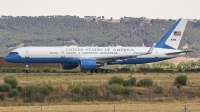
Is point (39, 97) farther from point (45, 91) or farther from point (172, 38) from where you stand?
point (172, 38)

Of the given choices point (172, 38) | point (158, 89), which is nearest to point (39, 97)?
point (158, 89)

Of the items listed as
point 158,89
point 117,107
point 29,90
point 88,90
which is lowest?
point 117,107

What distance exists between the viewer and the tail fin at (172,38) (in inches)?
3255

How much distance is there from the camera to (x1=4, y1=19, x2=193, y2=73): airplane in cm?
7269

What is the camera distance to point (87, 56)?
75188 mm

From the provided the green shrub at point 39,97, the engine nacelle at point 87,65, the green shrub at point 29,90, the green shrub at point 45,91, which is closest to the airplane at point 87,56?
the engine nacelle at point 87,65

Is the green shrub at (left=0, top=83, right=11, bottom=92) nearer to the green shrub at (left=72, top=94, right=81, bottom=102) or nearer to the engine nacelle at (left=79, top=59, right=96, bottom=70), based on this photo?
the green shrub at (left=72, top=94, right=81, bottom=102)

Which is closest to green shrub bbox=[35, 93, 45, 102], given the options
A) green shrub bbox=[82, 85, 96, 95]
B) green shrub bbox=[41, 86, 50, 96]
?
green shrub bbox=[41, 86, 50, 96]

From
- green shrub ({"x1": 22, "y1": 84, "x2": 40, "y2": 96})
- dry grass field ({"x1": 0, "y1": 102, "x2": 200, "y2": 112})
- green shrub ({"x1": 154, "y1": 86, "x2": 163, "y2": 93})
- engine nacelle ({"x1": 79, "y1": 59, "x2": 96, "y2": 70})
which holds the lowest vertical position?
dry grass field ({"x1": 0, "y1": 102, "x2": 200, "y2": 112})

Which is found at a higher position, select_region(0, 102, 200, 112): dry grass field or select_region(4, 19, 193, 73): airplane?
select_region(4, 19, 193, 73): airplane

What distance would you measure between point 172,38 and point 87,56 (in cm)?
1512

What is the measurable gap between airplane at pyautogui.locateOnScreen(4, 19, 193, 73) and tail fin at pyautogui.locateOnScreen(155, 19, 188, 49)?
1587 mm

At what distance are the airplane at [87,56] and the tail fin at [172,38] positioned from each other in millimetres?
1587

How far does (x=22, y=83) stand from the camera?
181 feet
